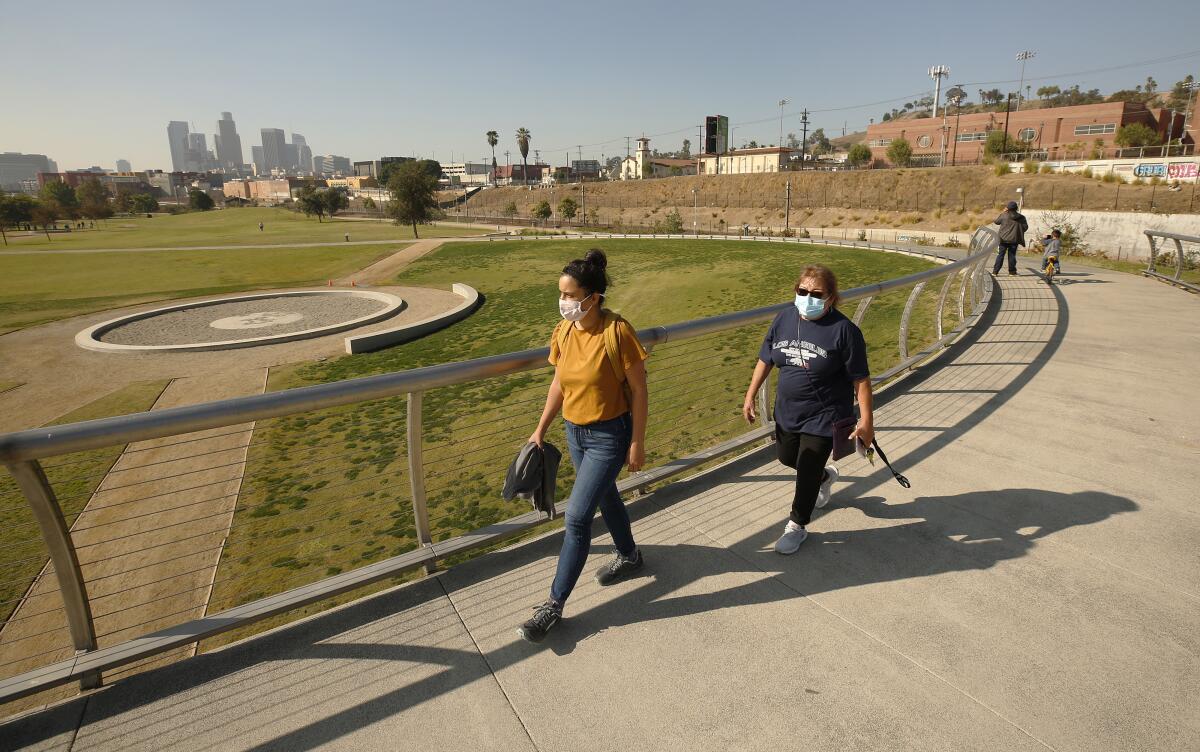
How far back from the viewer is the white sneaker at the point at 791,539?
369 cm

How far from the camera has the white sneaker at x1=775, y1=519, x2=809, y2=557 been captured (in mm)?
3686

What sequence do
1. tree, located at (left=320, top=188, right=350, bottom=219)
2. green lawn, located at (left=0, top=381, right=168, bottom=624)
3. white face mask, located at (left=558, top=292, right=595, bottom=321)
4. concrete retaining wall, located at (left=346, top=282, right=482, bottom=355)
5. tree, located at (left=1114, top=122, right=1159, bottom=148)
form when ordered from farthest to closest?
tree, located at (left=320, top=188, right=350, bottom=219) < tree, located at (left=1114, top=122, right=1159, bottom=148) < concrete retaining wall, located at (left=346, top=282, right=482, bottom=355) < green lawn, located at (left=0, top=381, right=168, bottom=624) < white face mask, located at (left=558, top=292, right=595, bottom=321)

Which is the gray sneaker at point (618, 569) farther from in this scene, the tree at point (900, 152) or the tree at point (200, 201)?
the tree at point (200, 201)

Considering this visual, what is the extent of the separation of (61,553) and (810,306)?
147 inches

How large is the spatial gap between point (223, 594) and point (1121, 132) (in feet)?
289

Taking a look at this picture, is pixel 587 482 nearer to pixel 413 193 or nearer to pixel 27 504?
pixel 27 504

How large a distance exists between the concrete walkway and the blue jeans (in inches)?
12.5

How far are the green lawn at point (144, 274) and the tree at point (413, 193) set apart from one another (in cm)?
1172

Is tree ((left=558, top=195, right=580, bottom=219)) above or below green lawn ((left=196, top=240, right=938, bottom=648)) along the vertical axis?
above

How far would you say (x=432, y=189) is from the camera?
62.1 m

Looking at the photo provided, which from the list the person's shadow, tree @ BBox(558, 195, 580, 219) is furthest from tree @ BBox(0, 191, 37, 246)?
the person's shadow

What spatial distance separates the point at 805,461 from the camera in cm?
361

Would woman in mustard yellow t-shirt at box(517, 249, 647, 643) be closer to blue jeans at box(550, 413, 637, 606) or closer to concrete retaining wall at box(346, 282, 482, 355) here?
blue jeans at box(550, 413, 637, 606)

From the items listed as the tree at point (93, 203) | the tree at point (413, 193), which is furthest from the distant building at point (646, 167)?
the tree at point (93, 203)
